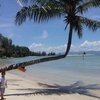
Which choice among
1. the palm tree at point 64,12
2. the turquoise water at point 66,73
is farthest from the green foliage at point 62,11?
the turquoise water at point 66,73

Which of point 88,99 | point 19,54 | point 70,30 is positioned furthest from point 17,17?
point 19,54

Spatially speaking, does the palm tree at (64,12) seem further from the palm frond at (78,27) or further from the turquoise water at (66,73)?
the turquoise water at (66,73)

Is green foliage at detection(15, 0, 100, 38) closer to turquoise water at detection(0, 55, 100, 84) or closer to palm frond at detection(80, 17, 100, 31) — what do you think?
palm frond at detection(80, 17, 100, 31)

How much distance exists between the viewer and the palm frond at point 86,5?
52.9ft

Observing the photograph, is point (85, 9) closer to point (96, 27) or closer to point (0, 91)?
point (96, 27)

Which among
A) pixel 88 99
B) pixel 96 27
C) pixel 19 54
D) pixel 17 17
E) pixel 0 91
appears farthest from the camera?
pixel 19 54

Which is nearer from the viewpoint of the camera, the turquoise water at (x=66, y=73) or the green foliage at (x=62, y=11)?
the green foliage at (x=62, y=11)

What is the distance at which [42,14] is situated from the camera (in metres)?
15.4

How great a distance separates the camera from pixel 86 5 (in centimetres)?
1659

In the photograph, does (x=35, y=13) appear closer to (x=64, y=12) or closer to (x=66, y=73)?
(x=64, y=12)

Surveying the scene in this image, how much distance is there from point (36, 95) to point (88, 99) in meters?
2.11

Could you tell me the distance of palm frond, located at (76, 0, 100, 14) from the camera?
52.9ft

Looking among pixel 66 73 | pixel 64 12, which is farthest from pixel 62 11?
pixel 66 73

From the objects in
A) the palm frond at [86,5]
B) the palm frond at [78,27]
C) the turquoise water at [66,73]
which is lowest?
the turquoise water at [66,73]
